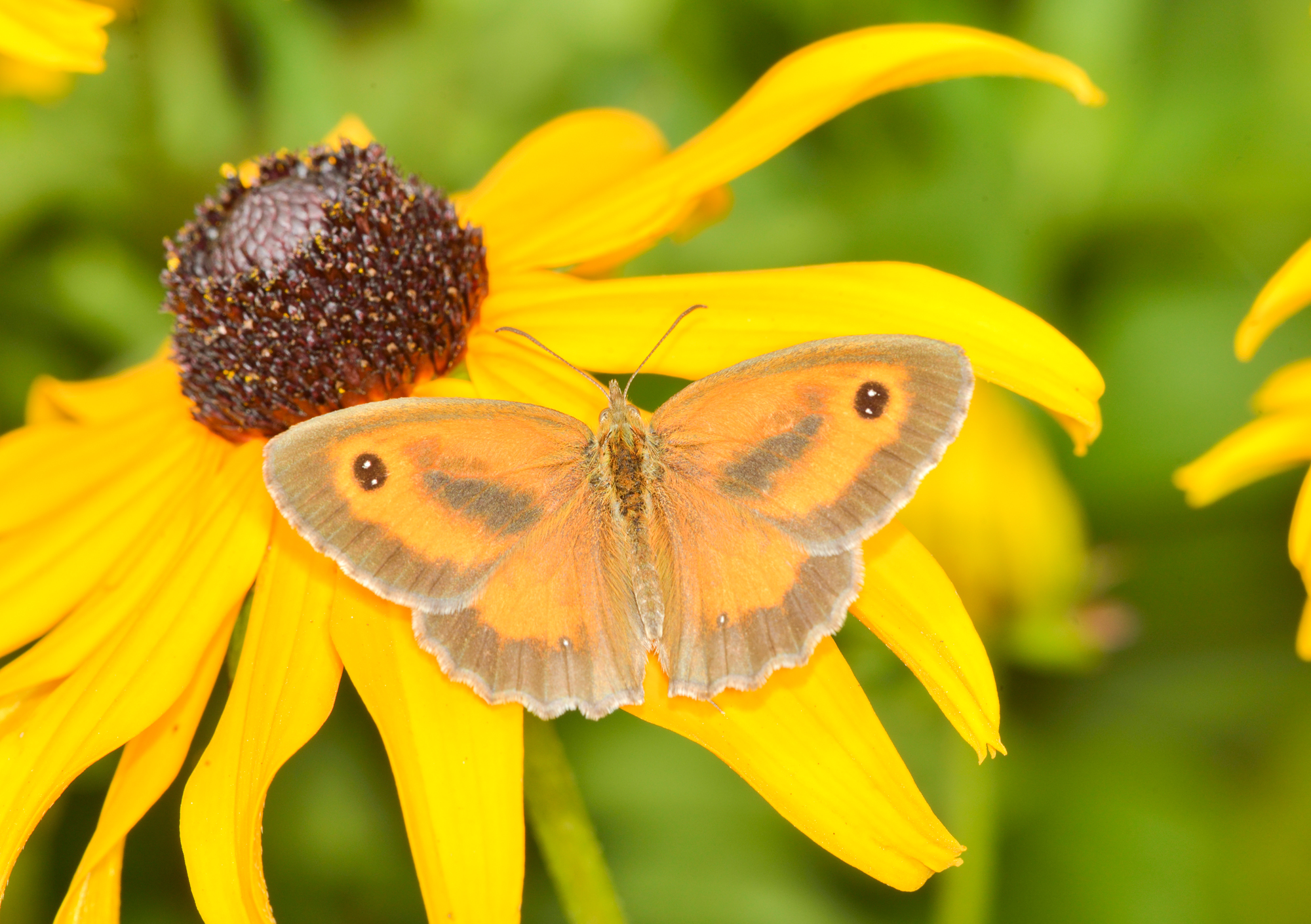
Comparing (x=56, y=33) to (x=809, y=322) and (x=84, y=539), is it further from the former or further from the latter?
(x=809, y=322)

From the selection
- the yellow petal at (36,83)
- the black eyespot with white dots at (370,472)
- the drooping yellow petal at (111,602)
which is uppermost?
the yellow petal at (36,83)

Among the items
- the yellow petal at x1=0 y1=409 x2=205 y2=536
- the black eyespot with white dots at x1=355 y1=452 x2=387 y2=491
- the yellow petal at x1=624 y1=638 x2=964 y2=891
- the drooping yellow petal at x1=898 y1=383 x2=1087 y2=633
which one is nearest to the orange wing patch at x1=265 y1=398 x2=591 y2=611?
the black eyespot with white dots at x1=355 y1=452 x2=387 y2=491

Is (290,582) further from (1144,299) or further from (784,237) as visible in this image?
(1144,299)

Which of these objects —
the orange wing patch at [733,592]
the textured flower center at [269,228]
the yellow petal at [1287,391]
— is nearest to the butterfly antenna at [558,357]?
the orange wing patch at [733,592]

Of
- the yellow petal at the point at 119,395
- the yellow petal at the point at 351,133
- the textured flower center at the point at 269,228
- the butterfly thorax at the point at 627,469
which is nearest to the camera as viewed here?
the butterfly thorax at the point at 627,469

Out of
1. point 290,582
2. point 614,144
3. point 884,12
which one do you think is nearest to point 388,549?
point 290,582

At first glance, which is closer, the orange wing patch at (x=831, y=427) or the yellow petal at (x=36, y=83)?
the orange wing patch at (x=831, y=427)

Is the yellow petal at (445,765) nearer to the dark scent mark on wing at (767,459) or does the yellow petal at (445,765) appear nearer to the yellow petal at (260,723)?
the yellow petal at (260,723)

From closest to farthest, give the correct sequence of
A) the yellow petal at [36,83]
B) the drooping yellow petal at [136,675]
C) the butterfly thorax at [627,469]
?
the drooping yellow petal at [136,675] < the butterfly thorax at [627,469] < the yellow petal at [36,83]
